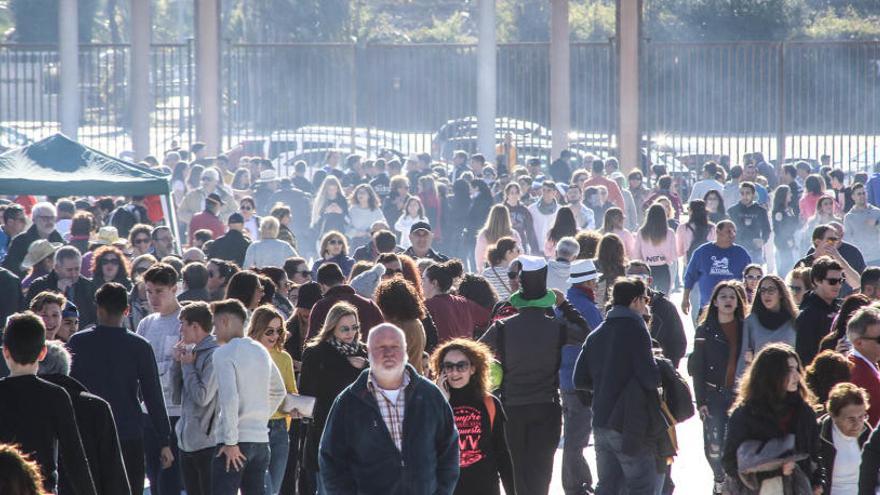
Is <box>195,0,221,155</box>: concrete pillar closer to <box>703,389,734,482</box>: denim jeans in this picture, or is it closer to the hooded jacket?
<box>703,389,734,482</box>: denim jeans

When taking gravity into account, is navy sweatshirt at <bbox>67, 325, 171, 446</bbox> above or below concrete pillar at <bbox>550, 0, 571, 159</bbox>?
below

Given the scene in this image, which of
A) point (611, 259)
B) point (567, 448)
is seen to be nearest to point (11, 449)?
point (567, 448)

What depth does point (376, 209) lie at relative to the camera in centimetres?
1852

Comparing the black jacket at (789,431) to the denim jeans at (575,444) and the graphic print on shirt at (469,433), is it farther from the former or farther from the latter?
the denim jeans at (575,444)

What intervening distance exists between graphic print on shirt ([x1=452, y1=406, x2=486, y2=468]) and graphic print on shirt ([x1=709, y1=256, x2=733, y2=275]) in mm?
6680

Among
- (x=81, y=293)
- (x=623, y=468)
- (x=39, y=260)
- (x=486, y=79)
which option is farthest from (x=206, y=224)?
(x=486, y=79)

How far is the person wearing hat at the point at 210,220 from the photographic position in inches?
657

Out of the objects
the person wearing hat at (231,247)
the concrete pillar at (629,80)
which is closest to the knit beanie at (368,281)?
the person wearing hat at (231,247)

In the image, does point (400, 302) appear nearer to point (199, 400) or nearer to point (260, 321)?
point (260, 321)

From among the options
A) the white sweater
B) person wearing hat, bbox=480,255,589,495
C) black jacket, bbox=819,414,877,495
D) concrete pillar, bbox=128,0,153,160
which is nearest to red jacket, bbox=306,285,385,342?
person wearing hat, bbox=480,255,589,495

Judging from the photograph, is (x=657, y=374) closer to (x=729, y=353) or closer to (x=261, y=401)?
(x=729, y=353)

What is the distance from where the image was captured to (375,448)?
651 cm

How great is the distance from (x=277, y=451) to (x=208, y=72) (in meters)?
19.9

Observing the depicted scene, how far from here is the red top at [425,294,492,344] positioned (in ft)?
33.7
